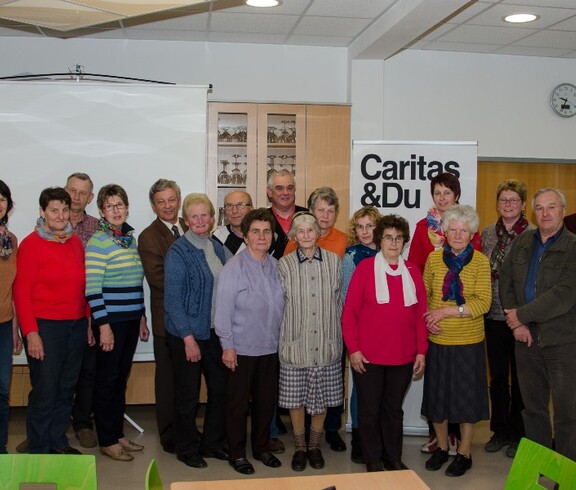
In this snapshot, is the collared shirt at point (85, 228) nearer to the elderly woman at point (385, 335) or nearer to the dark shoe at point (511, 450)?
the elderly woman at point (385, 335)

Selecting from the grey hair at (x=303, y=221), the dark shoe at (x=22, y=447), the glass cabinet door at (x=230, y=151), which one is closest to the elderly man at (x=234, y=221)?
the grey hair at (x=303, y=221)

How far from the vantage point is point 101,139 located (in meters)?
4.86

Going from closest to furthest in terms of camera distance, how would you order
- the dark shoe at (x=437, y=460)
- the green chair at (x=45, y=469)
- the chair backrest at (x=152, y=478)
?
the chair backrest at (x=152, y=478) < the green chair at (x=45, y=469) < the dark shoe at (x=437, y=460)

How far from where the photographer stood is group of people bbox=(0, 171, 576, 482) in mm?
3645

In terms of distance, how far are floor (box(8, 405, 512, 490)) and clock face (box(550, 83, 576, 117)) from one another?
3.27m

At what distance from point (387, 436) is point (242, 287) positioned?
1.13 m

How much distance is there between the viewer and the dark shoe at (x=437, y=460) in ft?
A: 13.3

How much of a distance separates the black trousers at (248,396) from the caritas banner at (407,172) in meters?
1.50

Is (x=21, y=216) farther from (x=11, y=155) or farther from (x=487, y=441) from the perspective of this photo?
(x=487, y=441)

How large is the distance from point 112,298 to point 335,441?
1.64 meters

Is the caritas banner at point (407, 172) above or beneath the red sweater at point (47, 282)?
above

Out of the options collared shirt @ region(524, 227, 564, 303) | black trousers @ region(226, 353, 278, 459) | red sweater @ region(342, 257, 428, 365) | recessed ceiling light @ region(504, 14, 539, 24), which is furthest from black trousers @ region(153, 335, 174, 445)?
recessed ceiling light @ region(504, 14, 539, 24)

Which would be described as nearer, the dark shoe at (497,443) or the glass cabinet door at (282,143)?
the dark shoe at (497,443)

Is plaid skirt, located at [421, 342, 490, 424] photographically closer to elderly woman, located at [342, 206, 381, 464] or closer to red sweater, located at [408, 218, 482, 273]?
elderly woman, located at [342, 206, 381, 464]
